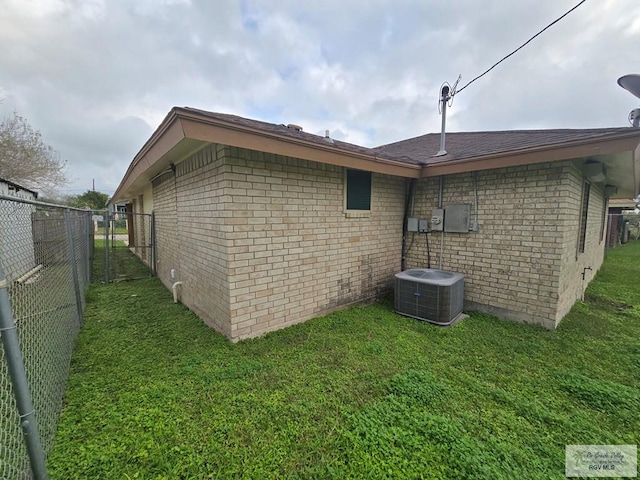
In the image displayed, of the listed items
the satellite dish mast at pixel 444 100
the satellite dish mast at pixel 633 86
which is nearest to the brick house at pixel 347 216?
the satellite dish mast at pixel 444 100

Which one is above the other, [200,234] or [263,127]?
[263,127]

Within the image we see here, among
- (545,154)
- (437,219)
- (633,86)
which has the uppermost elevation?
(633,86)

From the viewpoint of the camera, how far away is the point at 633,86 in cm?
450

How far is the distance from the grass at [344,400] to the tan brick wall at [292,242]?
447 mm

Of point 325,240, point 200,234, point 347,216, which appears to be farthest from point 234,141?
point 347,216

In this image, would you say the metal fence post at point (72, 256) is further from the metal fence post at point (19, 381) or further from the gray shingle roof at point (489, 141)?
the gray shingle roof at point (489, 141)

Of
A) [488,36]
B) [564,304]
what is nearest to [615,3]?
[488,36]

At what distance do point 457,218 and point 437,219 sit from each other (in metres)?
0.35

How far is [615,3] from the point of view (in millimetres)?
3701

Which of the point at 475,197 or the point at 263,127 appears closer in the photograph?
the point at 263,127

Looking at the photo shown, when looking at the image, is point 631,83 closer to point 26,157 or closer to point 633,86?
point 633,86

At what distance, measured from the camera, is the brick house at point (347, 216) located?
3279mm

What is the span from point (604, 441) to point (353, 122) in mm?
14424

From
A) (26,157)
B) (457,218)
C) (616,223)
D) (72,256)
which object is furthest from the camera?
(616,223)
